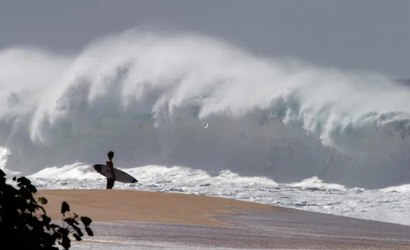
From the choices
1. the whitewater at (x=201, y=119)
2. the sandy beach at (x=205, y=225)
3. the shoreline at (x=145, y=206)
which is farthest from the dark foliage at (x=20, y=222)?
the whitewater at (x=201, y=119)

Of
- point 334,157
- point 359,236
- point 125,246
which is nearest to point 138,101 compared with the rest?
point 334,157

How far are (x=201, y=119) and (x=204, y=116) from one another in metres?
0.20

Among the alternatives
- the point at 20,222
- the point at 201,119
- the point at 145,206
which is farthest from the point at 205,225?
the point at 201,119

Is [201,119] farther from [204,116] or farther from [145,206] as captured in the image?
[145,206]

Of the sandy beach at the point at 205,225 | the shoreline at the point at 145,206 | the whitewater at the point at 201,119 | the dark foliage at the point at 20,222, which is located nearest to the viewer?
the dark foliage at the point at 20,222

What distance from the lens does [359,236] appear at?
1338 centimetres

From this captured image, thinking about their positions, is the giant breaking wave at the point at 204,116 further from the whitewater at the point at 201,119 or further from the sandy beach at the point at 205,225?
the sandy beach at the point at 205,225

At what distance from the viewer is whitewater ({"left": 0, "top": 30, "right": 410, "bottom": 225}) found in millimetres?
37094

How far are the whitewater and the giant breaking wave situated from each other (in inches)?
1.9

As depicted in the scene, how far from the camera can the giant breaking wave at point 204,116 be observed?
37625mm

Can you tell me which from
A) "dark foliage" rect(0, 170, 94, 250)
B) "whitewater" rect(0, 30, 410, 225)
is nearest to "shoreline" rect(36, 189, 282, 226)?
"dark foliage" rect(0, 170, 94, 250)

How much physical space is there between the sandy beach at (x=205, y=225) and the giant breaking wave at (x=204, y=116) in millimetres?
18485

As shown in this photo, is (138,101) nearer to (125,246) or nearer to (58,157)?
(58,157)

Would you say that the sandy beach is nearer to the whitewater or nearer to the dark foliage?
the dark foliage
